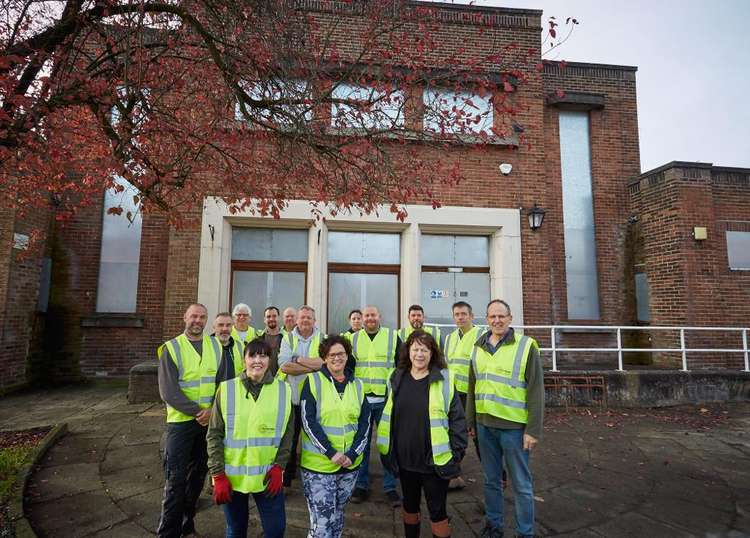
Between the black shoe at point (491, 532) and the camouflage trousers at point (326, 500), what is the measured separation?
1229 millimetres

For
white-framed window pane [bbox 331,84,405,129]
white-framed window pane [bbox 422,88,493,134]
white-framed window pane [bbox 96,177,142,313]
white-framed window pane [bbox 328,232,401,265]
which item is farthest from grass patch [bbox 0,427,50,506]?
white-framed window pane [bbox 422,88,493,134]

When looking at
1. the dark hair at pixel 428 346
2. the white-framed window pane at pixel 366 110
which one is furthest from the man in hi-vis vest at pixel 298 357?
the white-framed window pane at pixel 366 110

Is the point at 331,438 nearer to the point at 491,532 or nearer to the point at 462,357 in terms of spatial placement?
the point at 491,532

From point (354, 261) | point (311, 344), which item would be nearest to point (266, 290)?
point (354, 261)

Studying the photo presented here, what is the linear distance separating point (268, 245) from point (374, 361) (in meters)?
5.17

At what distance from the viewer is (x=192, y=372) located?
3344 mm

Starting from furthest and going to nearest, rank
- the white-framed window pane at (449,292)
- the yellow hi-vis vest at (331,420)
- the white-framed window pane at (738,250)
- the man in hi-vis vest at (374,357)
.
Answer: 1. the white-framed window pane at (738,250)
2. the white-framed window pane at (449,292)
3. the man in hi-vis vest at (374,357)
4. the yellow hi-vis vest at (331,420)

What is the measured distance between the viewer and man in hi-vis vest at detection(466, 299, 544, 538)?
3143 mm

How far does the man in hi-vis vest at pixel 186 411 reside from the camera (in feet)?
10.1

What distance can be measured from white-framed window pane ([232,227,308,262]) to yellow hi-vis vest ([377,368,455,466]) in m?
6.06

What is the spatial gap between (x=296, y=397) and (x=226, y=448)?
5.10 ft

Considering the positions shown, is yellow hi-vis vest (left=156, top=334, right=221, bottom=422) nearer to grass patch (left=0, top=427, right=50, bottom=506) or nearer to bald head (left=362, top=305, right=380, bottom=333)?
bald head (left=362, top=305, right=380, bottom=333)

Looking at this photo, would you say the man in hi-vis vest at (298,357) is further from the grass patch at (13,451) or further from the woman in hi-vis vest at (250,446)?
the grass patch at (13,451)

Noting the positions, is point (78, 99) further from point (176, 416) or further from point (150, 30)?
point (176, 416)
